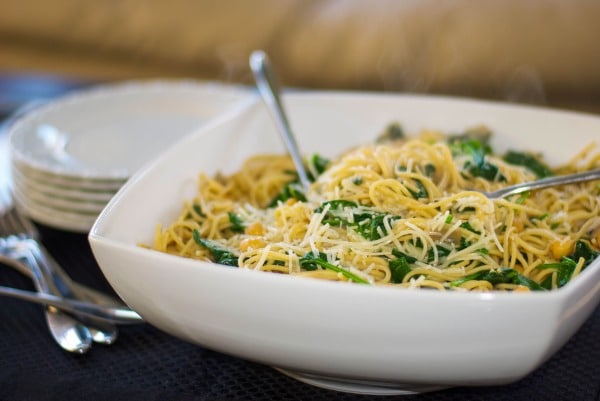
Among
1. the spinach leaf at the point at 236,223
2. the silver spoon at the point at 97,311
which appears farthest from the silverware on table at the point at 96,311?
the spinach leaf at the point at 236,223

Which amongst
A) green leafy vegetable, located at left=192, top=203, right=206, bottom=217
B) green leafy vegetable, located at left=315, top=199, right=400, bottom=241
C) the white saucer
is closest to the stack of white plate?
the white saucer

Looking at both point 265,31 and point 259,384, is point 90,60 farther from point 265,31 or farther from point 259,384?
point 259,384

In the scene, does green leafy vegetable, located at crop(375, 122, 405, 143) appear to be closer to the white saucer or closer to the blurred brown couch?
the white saucer

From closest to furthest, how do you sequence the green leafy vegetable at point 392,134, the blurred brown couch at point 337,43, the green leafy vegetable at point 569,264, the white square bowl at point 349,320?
the white square bowl at point 349,320, the green leafy vegetable at point 569,264, the green leafy vegetable at point 392,134, the blurred brown couch at point 337,43

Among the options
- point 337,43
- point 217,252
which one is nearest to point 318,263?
point 217,252

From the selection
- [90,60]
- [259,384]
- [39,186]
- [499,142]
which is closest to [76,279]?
[39,186]

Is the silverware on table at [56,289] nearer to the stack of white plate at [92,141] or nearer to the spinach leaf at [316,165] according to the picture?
the stack of white plate at [92,141]
